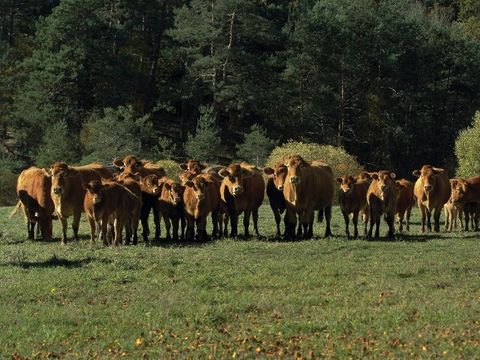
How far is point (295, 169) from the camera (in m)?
20.6

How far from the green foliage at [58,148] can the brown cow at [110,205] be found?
28.0 meters

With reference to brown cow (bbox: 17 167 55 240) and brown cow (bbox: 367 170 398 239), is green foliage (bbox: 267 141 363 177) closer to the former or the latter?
brown cow (bbox: 367 170 398 239)

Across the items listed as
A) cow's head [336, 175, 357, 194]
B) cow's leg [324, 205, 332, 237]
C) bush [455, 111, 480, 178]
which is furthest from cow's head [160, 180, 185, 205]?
bush [455, 111, 480, 178]

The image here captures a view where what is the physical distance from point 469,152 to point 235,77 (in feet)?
58.0

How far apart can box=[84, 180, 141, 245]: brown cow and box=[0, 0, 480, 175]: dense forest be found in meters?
28.8

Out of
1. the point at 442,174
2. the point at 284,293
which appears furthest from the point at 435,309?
the point at 442,174

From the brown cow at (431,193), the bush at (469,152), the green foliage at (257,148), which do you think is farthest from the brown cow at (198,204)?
the bush at (469,152)

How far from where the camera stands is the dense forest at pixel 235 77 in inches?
2052

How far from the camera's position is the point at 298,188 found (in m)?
20.7

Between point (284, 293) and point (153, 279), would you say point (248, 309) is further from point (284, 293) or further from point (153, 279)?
point (153, 279)

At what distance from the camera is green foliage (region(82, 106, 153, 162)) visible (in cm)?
4553

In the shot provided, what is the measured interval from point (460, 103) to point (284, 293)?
55757 mm

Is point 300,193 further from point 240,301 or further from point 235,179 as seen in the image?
point 240,301

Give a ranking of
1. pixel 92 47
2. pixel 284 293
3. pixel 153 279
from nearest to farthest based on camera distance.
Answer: pixel 284 293
pixel 153 279
pixel 92 47
